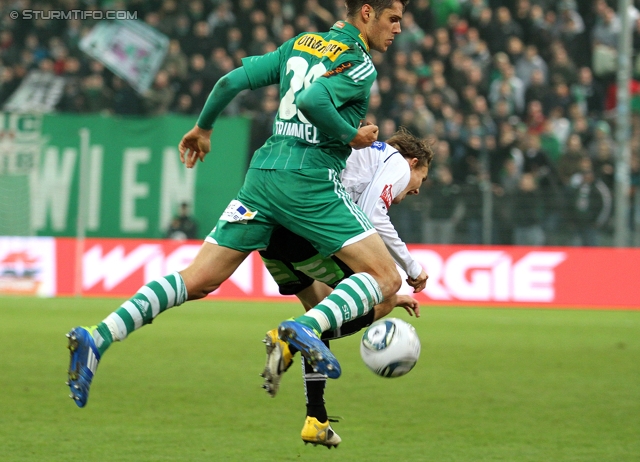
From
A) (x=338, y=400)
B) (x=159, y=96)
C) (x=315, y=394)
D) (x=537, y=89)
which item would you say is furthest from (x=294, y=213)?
(x=159, y=96)

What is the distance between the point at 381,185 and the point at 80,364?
1.99m

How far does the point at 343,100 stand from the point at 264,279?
11.6 m

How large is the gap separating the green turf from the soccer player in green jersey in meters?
0.97

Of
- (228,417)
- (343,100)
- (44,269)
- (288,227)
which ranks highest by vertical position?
(343,100)

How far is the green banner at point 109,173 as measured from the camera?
666 inches

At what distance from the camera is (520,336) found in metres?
12.6

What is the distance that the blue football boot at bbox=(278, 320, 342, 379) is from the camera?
14.6ft

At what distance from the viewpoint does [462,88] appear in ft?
58.7

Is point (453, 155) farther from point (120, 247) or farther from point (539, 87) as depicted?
point (120, 247)

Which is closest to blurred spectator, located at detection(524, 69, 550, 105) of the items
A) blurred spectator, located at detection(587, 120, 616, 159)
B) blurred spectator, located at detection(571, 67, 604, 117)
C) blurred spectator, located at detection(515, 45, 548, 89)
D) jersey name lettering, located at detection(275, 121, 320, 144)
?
blurred spectator, located at detection(515, 45, 548, 89)

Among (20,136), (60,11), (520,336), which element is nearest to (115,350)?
(520,336)

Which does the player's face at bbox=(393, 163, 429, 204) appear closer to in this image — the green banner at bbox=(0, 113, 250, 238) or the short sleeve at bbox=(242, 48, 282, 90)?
the short sleeve at bbox=(242, 48, 282, 90)

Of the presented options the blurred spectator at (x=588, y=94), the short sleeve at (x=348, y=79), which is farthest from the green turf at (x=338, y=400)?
the blurred spectator at (x=588, y=94)

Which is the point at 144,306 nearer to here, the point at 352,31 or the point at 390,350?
the point at 390,350
